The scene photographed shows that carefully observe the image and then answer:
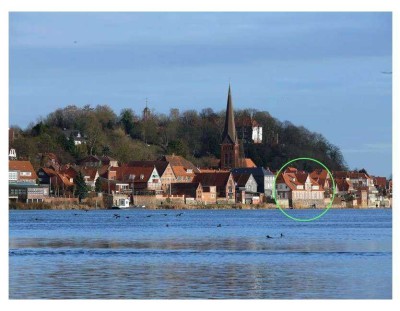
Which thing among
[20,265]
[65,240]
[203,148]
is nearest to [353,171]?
[203,148]

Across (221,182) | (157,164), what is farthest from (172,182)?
(221,182)

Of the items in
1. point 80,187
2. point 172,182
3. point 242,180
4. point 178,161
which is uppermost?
point 178,161

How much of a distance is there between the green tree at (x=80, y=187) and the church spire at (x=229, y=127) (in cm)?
3740

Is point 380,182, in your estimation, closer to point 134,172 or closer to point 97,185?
point 134,172

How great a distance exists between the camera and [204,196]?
111 metres

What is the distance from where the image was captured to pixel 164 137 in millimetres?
131625

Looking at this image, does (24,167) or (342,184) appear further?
(342,184)

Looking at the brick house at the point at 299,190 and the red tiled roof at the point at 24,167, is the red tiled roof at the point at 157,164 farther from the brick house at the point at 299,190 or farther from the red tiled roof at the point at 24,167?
the red tiled roof at the point at 24,167

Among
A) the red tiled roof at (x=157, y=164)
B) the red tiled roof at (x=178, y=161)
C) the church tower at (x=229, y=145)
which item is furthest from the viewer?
the church tower at (x=229, y=145)

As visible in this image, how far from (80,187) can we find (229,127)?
40.0 m

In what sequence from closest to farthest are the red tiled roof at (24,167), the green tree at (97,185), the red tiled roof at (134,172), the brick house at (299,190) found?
1. the red tiled roof at (24,167)
2. the green tree at (97,185)
3. the red tiled roof at (134,172)
4. the brick house at (299,190)

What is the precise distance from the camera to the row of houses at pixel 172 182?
325ft

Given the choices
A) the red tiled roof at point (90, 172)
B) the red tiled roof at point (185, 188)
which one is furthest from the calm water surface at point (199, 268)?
the red tiled roof at point (185, 188)
